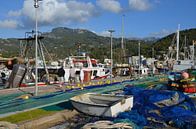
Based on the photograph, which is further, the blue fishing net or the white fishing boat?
the white fishing boat

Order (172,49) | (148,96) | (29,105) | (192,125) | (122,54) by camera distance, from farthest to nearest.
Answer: (172,49) → (122,54) → (29,105) → (148,96) → (192,125)

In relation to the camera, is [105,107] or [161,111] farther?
[161,111]

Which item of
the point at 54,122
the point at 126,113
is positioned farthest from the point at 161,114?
the point at 54,122

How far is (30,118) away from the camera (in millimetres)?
16266

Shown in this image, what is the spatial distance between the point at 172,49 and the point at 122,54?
20184mm

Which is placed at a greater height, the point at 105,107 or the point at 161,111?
the point at 105,107

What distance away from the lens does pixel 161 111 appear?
1680 centimetres

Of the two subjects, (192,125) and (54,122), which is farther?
(54,122)

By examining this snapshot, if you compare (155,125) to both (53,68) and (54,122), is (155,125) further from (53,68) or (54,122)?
(53,68)

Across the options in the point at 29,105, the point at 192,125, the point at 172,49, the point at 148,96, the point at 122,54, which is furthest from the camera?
the point at 172,49

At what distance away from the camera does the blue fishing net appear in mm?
14992

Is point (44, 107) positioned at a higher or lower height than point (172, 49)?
lower

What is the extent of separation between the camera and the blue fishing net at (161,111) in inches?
590

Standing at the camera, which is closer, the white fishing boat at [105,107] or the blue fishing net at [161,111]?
the blue fishing net at [161,111]
